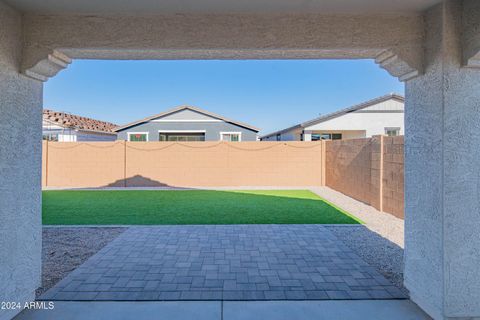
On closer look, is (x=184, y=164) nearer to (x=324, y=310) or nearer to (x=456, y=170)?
(x=324, y=310)

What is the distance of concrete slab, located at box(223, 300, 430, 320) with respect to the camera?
3.26 m

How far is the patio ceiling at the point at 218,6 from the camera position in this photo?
9.97ft

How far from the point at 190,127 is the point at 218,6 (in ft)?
60.1

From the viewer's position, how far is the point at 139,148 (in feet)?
46.9

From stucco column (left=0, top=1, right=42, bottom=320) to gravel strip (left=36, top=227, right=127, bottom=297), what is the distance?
0.59 m

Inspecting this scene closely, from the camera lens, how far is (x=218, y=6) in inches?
123

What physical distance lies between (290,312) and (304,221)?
4259 mm

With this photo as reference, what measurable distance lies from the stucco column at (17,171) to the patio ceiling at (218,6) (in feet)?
1.56

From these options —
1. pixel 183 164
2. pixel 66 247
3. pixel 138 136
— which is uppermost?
pixel 138 136

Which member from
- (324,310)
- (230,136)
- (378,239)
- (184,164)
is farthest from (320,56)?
(230,136)

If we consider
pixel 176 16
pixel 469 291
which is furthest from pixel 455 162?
pixel 176 16

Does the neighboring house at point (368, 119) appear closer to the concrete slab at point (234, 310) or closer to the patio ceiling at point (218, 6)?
the patio ceiling at point (218, 6)

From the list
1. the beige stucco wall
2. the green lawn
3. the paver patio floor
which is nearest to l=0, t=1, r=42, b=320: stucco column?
the paver patio floor

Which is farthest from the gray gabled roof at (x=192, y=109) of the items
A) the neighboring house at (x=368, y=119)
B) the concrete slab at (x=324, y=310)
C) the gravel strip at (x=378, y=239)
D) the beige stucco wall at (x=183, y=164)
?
the concrete slab at (x=324, y=310)
